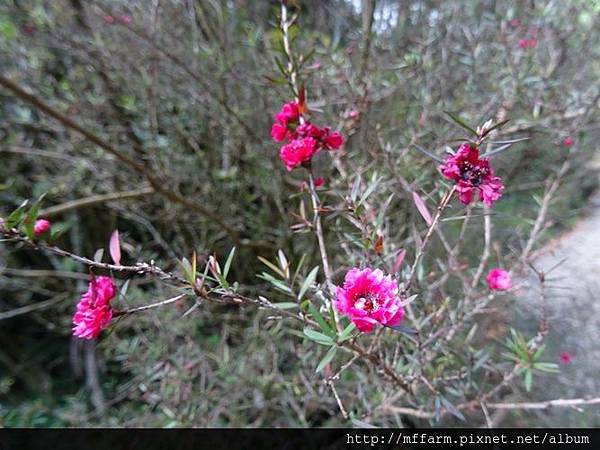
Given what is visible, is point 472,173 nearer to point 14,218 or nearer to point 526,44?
point 14,218

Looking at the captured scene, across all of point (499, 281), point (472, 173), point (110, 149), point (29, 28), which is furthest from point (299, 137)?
point (29, 28)

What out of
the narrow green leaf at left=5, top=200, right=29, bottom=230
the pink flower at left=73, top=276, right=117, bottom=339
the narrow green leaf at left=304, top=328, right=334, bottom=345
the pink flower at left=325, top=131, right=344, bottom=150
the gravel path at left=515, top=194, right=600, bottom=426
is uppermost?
the pink flower at left=325, top=131, right=344, bottom=150

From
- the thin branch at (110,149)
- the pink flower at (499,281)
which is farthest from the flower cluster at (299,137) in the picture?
the thin branch at (110,149)

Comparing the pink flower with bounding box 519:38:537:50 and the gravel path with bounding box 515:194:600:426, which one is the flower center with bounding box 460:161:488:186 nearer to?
the gravel path with bounding box 515:194:600:426

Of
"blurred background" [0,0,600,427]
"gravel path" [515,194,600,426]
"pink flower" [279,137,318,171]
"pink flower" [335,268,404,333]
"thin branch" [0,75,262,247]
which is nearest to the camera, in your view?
"pink flower" [335,268,404,333]

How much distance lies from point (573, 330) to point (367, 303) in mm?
3180

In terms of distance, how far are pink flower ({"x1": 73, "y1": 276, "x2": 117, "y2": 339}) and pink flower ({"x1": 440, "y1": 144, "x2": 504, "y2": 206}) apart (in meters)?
0.61

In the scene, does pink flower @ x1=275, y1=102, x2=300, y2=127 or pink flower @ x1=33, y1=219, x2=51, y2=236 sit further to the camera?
pink flower @ x1=275, y1=102, x2=300, y2=127

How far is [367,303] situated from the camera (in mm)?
621

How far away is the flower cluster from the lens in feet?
2.68

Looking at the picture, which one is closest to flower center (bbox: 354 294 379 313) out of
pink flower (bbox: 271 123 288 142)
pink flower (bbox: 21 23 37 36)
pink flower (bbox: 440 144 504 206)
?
pink flower (bbox: 440 144 504 206)

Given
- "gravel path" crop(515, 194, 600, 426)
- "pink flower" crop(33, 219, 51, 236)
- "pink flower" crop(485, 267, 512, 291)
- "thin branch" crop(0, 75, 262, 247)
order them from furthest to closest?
"gravel path" crop(515, 194, 600, 426) → "thin branch" crop(0, 75, 262, 247) → "pink flower" crop(485, 267, 512, 291) → "pink flower" crop(33, 219, 51, 236)

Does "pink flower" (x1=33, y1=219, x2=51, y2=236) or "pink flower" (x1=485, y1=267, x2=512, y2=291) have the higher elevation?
"pink flower" (x1=33, y1=219, x2=51, y2=236)
